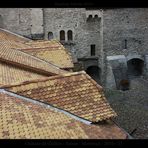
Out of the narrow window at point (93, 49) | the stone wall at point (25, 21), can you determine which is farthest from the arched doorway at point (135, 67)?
the stone wall at point (25, 21)

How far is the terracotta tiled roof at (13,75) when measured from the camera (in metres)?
8.53

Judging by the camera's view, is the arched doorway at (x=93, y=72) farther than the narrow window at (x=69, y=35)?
Yes

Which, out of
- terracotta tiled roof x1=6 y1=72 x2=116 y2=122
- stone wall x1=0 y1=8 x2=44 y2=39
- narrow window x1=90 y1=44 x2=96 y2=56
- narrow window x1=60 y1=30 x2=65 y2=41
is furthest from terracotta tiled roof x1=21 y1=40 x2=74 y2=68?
narrow window x1=90 y1=44 x2=96 y2=56

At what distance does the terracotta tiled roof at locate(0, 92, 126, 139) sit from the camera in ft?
17.8

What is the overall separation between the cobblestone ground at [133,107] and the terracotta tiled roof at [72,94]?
25.6ft

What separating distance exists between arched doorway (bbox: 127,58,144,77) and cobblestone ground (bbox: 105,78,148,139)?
188 centimetres

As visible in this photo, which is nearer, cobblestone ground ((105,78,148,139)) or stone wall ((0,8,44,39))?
cobblestone ground ((105,78,148,139))

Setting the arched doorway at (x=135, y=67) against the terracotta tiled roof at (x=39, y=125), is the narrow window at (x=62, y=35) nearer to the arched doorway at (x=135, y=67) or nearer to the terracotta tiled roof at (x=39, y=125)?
the arched doorway at (x=135, y=67)

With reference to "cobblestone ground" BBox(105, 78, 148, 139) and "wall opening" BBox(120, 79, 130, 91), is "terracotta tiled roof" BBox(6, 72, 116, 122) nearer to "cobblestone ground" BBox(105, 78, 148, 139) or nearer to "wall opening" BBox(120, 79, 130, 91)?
"cobblestone ground" BBox(105, 78, 148, 139)

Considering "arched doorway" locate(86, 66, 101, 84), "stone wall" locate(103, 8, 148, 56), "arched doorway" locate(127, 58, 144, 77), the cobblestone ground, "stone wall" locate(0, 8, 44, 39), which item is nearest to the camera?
the cobblestone ground

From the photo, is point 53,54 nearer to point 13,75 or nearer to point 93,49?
point 13,75

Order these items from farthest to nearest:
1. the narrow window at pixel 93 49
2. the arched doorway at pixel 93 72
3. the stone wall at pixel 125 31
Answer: the arched doorway at pixel 93 72 < the narrow window at pixel 93 49 < the stone wall at pixel 125 31

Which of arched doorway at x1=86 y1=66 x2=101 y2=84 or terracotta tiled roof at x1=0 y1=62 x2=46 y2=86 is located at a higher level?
terracotta tiled roof at x1=0 y1=62 x2=46 y2=86
